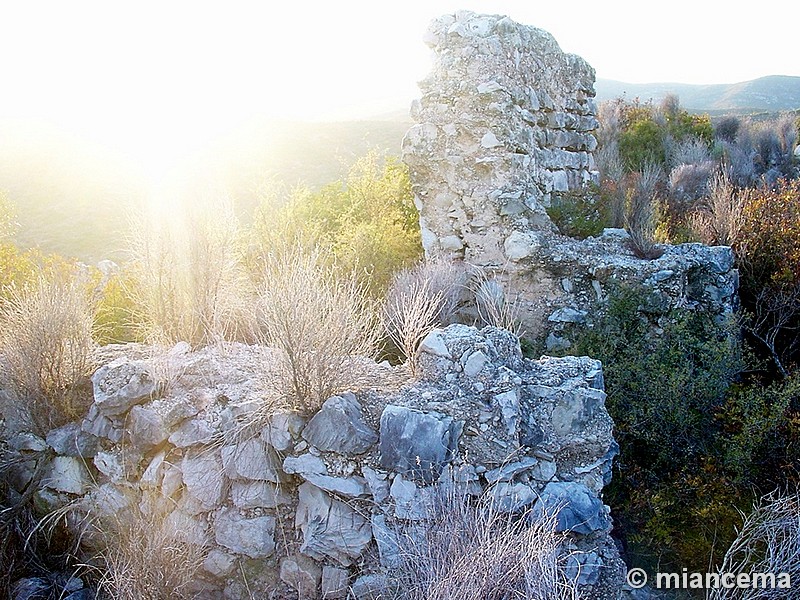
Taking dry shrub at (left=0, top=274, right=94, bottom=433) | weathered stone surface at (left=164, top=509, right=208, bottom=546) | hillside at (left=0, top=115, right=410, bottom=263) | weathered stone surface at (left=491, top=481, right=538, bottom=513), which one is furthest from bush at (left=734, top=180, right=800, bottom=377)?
hillside at (left=0, top=115, right=410, bottom=263)

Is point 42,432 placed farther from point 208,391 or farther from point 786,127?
point 786,127

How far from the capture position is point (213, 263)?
479cm

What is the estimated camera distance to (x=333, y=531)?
329 cm

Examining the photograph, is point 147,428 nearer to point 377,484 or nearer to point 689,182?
point 377,484

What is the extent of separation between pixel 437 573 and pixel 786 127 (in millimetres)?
17682

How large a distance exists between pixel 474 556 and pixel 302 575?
1281mm

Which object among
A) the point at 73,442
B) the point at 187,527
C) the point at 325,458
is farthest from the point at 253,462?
the point at 73,442

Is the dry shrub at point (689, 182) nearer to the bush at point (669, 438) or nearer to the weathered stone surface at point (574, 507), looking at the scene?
the bush at point (669, 438)

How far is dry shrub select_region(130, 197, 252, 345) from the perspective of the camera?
4.59 meters

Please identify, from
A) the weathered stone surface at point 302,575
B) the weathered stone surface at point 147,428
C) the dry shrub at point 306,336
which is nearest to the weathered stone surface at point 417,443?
the dry shrub at point 306,336

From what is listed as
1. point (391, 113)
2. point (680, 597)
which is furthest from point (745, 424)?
point (391, 113)

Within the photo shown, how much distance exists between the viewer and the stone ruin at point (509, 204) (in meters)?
6.45

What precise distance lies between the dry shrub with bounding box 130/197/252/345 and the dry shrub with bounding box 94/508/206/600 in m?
1.45

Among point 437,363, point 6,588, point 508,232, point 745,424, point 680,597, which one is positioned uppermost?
point 508,232
